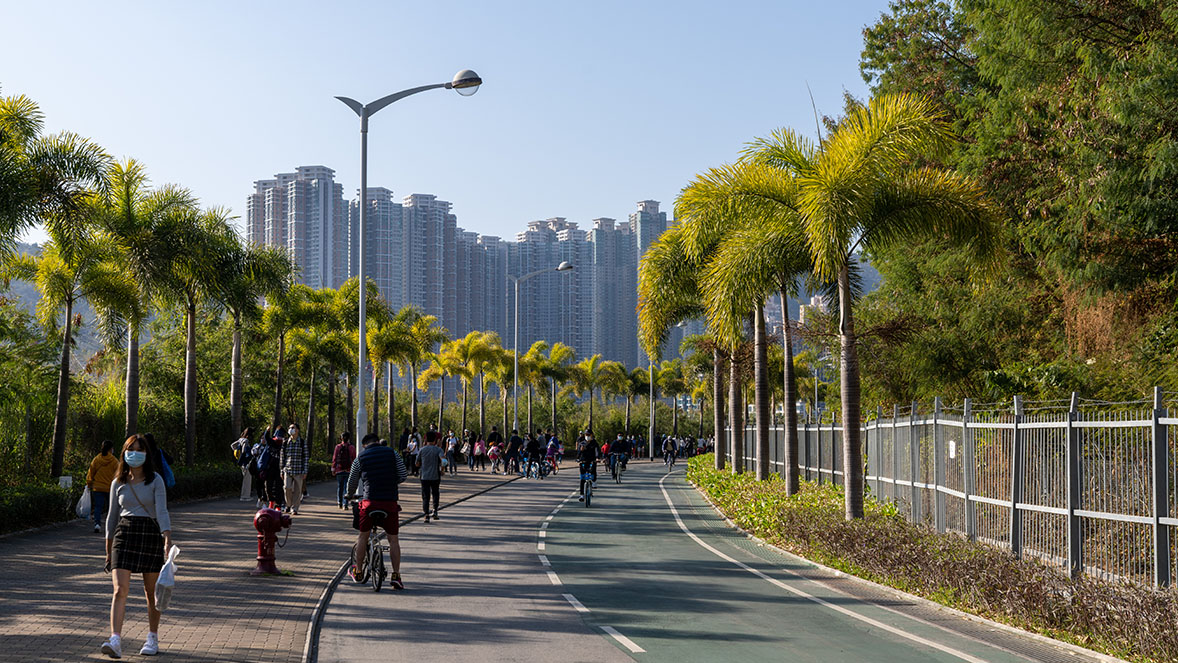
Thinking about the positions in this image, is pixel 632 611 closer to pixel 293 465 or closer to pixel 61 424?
pixel 293 465

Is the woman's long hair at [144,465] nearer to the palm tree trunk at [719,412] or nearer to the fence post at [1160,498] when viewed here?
the fence post at [1160,498]

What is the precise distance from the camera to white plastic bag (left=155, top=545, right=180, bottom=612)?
875 centimetres

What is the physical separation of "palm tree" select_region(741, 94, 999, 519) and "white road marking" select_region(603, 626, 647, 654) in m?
7.74

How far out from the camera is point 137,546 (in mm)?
8852

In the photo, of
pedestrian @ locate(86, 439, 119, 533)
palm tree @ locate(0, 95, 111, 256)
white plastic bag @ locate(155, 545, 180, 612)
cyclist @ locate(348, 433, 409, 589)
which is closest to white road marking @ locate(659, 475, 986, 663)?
cyclist @ locate(348, 433, 409, 589)

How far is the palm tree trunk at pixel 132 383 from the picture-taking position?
27688 mm

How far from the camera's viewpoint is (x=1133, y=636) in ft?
30.0

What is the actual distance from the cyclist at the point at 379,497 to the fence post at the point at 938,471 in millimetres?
8335

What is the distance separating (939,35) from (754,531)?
19107mm

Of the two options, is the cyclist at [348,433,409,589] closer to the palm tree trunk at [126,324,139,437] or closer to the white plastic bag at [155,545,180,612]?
the white plastic bag at [155,545,180,612]

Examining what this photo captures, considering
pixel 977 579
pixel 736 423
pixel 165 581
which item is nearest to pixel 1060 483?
pixel 977 579

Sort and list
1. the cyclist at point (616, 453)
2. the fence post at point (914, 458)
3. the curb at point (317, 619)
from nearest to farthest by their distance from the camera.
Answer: the curb at point (317, 619), the fence post at point (914, 458), the cyclist at point (616, 453)

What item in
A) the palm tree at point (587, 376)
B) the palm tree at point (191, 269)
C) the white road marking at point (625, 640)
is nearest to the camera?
the white road marking at point (625, 640)

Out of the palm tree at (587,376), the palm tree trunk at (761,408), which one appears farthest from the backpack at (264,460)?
the palm tree at (587,376)
